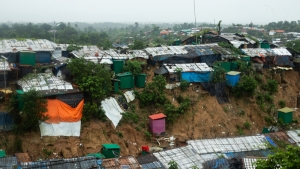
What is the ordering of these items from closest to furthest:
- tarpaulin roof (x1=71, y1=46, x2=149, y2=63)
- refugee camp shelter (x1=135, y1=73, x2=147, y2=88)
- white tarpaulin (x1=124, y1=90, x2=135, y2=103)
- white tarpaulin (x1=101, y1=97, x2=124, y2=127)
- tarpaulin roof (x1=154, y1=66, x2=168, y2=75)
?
white tarpaulin (x1=101, y1=97, x2=124, y2=127) → white tarpaulin (x1=124, y1=90, x2=135, y2=103) → refugee camp shelter (x1=135, y1=73, x2=147, y2=88) → tarpaulin roof (x1=71, y1=46, x2=149, y2=63) → tarpaulin roof (x1=154, y1=66, x2=168, y2=75)

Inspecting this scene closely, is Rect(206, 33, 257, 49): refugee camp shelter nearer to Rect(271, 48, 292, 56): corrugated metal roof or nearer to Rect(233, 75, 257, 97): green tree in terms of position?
Rect(271, 48, 292, 56): corrugated metal roof

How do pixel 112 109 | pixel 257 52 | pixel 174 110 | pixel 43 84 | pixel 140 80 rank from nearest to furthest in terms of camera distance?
pixel 43 84
pixel 112 109
pixel 174 110
pixel 140 80
pixel 257 52

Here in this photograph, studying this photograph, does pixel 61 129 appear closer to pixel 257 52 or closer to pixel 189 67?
pixel 189 67

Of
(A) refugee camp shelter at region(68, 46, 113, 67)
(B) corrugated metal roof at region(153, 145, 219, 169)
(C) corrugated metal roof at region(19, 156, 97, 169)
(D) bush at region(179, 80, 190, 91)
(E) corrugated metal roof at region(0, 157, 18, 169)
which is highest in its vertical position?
(A) refugee camp shelter at region(68, 46, 113, 67)

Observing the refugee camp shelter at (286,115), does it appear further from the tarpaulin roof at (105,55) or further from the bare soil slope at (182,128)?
the tarpaulin roof at (105,55)

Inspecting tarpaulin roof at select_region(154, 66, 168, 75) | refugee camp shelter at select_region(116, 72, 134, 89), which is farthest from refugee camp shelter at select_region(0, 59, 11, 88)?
tarpaulin roof at select_region(154, 66, 168, 75)

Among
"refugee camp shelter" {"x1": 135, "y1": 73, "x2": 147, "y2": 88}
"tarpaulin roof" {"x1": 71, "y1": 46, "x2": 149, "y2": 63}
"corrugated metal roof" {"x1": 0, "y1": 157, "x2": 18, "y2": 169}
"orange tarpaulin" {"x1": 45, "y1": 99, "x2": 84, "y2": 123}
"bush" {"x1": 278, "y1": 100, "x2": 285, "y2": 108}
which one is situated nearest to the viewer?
"corrugated metal roof" {"x1": 0, "y1": 157, "x2": 18, "y2": 169}

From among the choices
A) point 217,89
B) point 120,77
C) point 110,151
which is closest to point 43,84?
point 120,77
